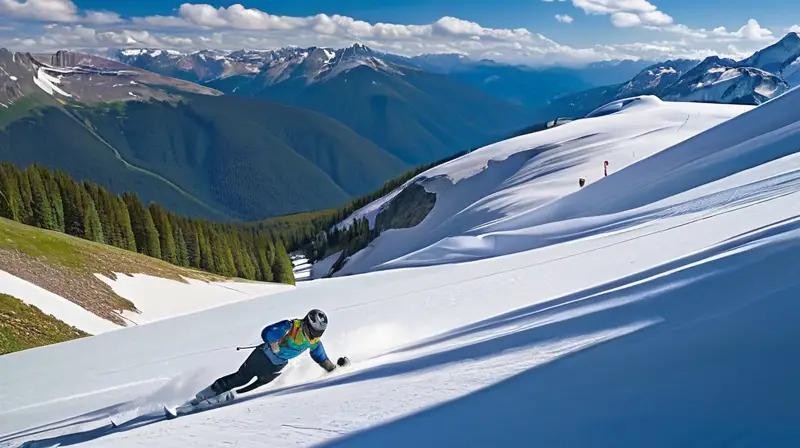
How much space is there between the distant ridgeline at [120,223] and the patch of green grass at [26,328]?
3281cm

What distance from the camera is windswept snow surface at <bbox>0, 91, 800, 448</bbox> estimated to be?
5680mm

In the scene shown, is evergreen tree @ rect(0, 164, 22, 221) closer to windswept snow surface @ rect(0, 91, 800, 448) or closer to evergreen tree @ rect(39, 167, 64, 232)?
evergreen tree @ rect(39, 167, 64, 232)

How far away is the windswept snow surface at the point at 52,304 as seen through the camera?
31656 mm

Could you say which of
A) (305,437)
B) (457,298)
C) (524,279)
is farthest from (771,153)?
(305,437)

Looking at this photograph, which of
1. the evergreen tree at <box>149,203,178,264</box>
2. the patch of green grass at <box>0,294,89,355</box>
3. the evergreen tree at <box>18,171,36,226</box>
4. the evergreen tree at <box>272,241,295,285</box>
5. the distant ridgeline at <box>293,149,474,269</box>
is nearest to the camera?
the patch of green grass at <box>0,294,89,355</box>

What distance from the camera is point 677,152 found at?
36000 millimetres

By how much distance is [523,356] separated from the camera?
788 cm

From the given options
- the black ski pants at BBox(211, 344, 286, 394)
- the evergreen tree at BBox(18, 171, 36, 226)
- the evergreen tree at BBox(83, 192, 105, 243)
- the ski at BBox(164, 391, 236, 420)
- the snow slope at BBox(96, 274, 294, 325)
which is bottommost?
the snow slope at BBox(96, 274, 294, 325)

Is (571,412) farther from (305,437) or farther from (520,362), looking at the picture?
(305,437)

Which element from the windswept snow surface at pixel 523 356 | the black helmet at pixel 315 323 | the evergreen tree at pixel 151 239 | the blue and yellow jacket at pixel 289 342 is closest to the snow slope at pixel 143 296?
the windswept snow surface at pixel 523 356

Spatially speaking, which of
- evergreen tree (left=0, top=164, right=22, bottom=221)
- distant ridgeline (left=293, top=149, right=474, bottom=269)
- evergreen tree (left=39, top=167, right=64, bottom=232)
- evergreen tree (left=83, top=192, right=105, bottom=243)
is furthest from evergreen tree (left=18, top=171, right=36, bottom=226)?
distant ridgeline (left=293, top=149, right=474, bottom=269)

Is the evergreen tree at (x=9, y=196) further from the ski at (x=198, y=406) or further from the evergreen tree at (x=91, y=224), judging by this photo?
the ski at (x=198, y=406)

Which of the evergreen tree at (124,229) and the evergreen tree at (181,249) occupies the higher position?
the evergreen tree at (124,229)

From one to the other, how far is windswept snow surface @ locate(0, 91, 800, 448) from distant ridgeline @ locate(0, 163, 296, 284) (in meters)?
47.0
